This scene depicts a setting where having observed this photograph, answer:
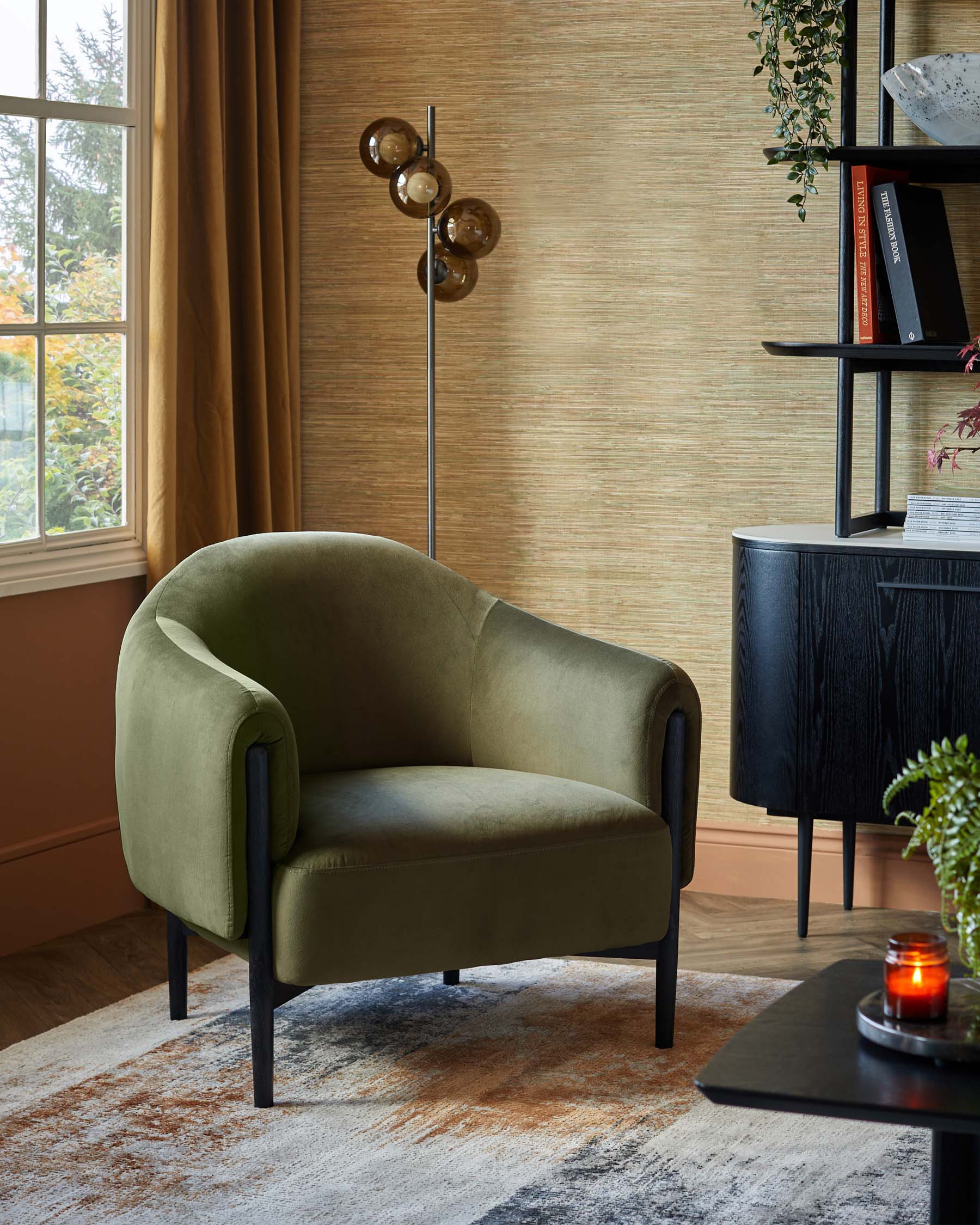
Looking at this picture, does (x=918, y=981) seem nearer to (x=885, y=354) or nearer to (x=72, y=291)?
(x=885, y=354)

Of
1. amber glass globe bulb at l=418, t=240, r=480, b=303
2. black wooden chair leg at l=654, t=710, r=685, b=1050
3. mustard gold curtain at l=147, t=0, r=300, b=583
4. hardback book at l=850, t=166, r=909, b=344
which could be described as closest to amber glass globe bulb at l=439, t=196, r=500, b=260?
amber glass globe bulb at l=418, t=240, r=480, b=303

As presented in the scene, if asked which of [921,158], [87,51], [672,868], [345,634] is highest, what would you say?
[87,51]

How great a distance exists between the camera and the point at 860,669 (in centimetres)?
342

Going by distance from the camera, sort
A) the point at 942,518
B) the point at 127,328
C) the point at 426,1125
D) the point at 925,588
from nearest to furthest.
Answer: the point at 426,1125, the point at 925,588, the point at 942,518, the point at 127,328

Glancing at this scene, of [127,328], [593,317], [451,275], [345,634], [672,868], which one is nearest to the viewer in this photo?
[672,868]

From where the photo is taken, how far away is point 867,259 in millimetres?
3496

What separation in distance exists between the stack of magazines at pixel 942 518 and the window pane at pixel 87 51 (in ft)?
6.41

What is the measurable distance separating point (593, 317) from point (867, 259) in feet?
2.44

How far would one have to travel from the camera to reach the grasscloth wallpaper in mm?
3836

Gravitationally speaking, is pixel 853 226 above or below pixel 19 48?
below

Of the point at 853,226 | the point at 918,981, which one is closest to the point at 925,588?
the point at 853,226

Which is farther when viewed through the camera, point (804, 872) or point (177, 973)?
point (804, 872)

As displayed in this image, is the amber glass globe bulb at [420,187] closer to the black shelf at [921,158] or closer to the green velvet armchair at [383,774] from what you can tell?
the black shelf at [921,158]

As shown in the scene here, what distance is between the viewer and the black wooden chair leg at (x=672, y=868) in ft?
9.37
